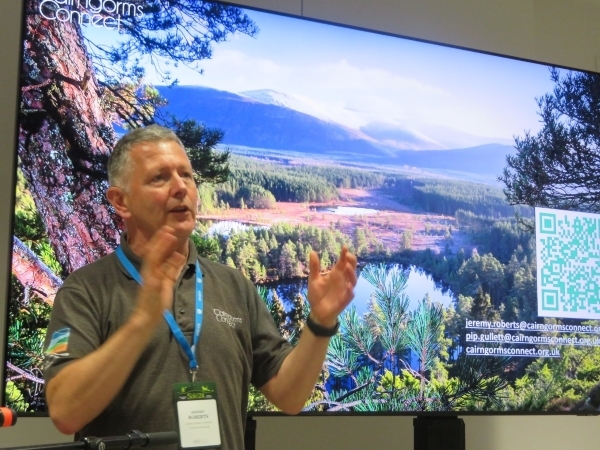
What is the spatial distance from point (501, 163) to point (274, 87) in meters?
1.16

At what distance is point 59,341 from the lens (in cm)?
161

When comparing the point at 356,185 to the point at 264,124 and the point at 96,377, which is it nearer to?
the point at 264,124

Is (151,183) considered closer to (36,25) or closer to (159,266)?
(159,266)

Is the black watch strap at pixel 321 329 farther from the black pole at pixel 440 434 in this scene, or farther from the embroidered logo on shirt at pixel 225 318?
the black pole at pixel 440 434

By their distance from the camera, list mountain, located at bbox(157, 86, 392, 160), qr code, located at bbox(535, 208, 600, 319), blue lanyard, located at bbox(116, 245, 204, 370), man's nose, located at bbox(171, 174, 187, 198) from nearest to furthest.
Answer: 1. blue lanyard, located at bbox(116, 245, 204, 370)
2. man's nose, located at bbox(171, 174, 187, 198)
3. mountain, located at bbox(157, 86, 392, 160)
4. qr code, located at bbox(535, 208, 600, 319)

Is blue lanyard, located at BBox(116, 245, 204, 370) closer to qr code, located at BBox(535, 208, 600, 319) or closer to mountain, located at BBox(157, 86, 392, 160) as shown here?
mountain, located at BBox(157, 86, 392, 160)

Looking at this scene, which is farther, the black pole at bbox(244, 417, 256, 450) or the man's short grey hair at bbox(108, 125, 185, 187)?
the black pole at bbox(244, 417, 256, 450)

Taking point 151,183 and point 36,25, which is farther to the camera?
point 36,25

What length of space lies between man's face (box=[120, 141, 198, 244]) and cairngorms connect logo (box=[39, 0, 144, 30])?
4.21 ft

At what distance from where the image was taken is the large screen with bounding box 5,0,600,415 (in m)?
2.85

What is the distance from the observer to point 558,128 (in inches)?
149

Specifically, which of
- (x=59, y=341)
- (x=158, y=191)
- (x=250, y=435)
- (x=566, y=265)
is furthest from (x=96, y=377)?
(x=566, y=265)

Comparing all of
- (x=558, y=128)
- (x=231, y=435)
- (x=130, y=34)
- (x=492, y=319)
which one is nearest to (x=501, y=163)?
(x=558, y=128)

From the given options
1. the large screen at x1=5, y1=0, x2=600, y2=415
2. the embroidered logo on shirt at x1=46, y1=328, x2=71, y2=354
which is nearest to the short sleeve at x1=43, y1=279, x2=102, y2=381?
the embroidered logo on shirt at x1=46, y1=328, x2=71, y2=354
